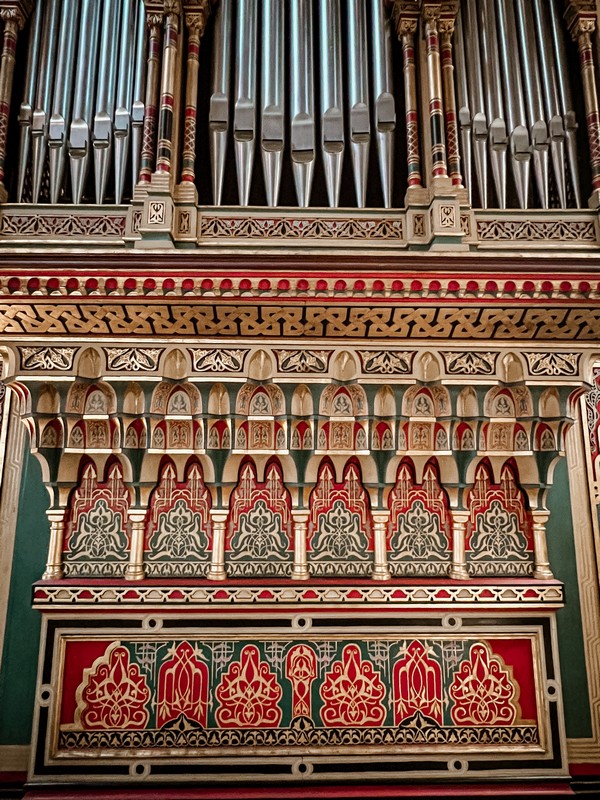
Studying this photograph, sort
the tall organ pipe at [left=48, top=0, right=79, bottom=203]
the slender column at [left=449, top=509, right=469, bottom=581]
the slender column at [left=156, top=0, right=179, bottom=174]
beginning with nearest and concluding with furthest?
the slender column at [left=156, top=0, right=179, bottom=174], the tall organ pipe at [left=48, top=0, right=79, bottom=203], the slender column at [left=449, top=509, right=469, bottom=581]

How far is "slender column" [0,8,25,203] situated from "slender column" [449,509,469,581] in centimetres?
337

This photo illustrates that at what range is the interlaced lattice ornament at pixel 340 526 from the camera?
417cm

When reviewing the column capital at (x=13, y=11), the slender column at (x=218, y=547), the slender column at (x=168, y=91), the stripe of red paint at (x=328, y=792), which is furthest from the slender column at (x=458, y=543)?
the column capital at (x=13, y=11)

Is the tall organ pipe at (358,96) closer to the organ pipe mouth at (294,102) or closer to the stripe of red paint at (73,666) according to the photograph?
the organ pipe mouth at (294,102)

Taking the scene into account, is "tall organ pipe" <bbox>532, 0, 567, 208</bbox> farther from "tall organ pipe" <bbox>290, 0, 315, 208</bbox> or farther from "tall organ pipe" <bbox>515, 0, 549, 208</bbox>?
"tall organ pipe" <bbox>290, 0, 315, 208</bbox>

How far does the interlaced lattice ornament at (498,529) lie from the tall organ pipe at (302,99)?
2163 millimetres

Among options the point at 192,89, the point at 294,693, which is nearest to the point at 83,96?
the point at 192,89

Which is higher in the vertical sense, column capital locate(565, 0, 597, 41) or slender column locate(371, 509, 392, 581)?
column capital locate(565, 0, 597, 41)

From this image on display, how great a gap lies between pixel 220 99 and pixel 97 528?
277cm

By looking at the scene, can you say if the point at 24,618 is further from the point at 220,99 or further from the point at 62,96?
the point at 220,99

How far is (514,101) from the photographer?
162 inches

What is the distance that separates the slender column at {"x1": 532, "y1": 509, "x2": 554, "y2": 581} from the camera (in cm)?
416

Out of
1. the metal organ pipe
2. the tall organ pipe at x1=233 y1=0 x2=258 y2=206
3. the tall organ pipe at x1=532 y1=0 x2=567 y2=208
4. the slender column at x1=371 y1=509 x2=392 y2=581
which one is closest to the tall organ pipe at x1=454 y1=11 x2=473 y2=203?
the tall organ pipe at x1=532 y1=0 x2=567 y2=208

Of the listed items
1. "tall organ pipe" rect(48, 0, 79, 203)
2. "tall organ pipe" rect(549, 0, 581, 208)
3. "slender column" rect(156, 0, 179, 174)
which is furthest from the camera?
"tall organ pipe" rect(549, 0, 581, 208)
